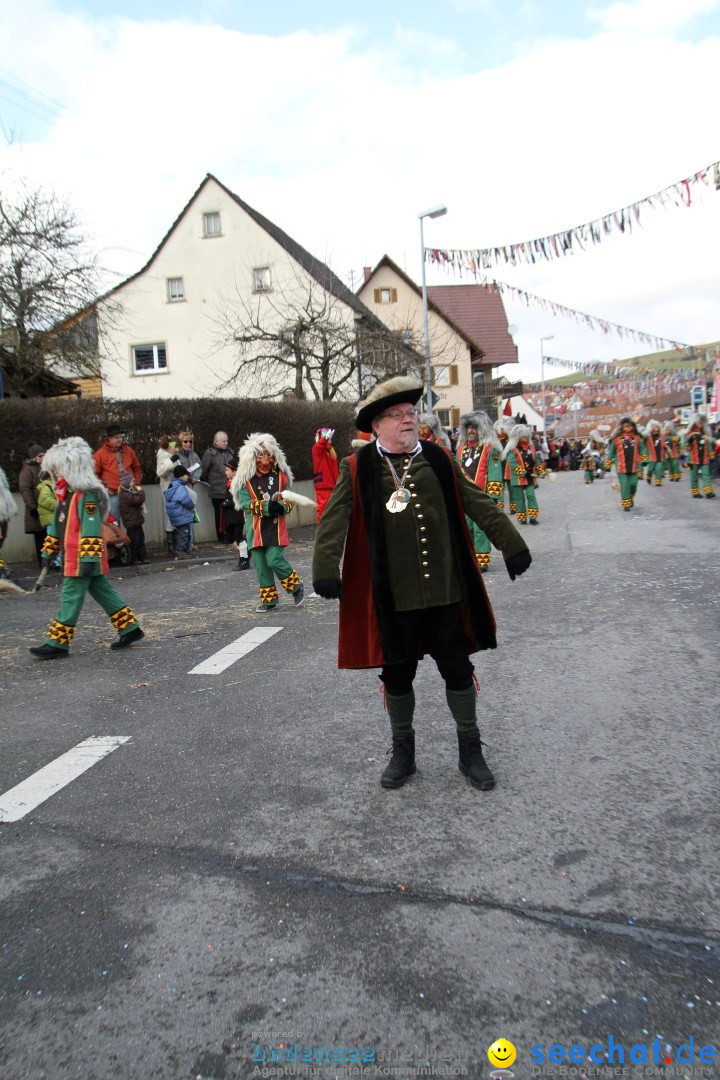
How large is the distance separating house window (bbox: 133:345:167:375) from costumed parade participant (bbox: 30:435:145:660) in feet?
103

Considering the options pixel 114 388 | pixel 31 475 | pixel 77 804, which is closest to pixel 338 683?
pixel 77 804

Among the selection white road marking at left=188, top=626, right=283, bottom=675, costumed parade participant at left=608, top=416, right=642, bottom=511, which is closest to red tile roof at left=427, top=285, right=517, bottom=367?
costumed parade participant at left=608, top=416, right=642, bottom=511

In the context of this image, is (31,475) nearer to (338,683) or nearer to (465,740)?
(338,683)

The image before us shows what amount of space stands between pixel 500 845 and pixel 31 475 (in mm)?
10418

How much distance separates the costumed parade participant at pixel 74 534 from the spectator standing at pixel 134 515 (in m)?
5.17

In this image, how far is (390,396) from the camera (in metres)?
3.61

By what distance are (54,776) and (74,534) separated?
9.62 feet

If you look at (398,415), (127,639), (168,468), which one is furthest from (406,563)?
(168,468)

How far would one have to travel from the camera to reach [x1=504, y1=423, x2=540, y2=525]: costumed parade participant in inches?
557

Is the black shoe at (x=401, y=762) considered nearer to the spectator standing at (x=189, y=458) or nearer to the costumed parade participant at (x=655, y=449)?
the spectator standing at (x=189, y=458)

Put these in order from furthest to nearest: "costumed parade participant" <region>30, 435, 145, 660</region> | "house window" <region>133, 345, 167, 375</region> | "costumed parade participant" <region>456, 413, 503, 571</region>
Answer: "house window" <region>133, 345, 167, 375</region>
"costumed parade participant" <region>456, 413, 503, 571</region>
"costumed parade participant" <region>30, 435, 145, 660</region>

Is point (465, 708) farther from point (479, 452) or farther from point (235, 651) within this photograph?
point (479, 452)

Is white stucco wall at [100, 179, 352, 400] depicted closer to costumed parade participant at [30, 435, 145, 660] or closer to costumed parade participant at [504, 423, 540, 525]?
costumed parade participant at [504, 423, 540, 525]

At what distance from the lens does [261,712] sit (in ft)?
16.3
